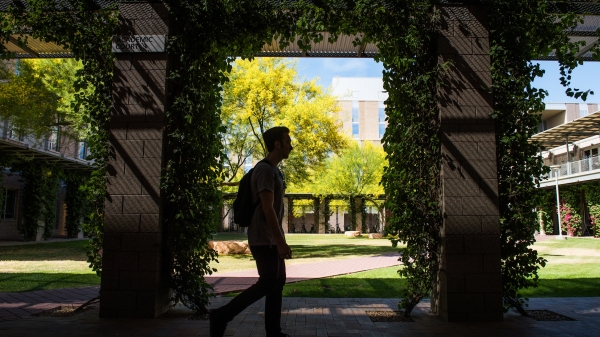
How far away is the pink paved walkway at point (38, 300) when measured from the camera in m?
4.46

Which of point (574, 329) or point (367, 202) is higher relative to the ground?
point (367, 202)

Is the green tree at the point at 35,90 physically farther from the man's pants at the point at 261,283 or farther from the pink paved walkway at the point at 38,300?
the man's pants at the point at 261,283

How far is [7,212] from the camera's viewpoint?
66.7ft

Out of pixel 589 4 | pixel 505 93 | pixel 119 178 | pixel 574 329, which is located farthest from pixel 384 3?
pixel 574 329

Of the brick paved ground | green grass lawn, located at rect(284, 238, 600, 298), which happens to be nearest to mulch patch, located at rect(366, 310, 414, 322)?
the brick paved ground

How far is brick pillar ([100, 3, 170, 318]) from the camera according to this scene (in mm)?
4109

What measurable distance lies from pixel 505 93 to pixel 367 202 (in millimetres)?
33155

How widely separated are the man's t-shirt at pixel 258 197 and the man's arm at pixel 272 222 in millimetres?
59

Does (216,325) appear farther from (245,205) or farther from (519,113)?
(519,113)

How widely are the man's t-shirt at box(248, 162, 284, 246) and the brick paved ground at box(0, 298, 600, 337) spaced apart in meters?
1.06

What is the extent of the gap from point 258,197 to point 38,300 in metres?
3.88

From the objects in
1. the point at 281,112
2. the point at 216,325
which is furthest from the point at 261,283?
the point at 281,112

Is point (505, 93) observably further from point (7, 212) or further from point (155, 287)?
point (7, 212)

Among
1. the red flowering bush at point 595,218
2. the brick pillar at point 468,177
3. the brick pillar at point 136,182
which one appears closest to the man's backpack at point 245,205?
the brick pillar at point 136,182
